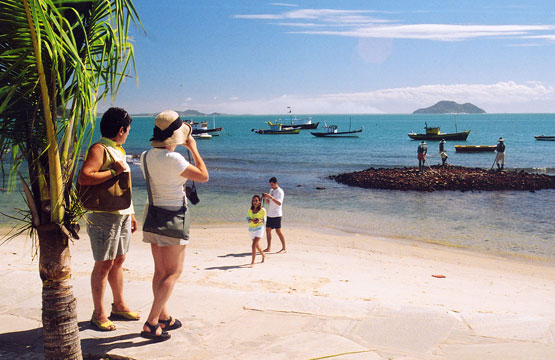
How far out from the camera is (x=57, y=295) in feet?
10.2

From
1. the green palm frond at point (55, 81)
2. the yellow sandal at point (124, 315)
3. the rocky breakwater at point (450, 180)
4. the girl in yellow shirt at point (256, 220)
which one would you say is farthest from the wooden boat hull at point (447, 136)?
the green palm frond at point (55, 81)

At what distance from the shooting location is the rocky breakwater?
26.3 metres

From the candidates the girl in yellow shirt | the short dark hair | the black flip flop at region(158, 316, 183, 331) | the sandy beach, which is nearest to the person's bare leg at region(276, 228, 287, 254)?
the girl in yellow shirt

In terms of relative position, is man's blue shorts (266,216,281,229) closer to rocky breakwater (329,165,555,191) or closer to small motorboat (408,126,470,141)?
rocky breakwater (329,165,555,191)

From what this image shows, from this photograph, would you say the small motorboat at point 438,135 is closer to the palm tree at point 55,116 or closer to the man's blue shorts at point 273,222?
the man's blue shorts at point 273,222

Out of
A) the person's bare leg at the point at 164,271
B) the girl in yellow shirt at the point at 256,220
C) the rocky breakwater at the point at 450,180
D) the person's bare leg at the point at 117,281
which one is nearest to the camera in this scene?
the person's bare leg at the point at 164,271

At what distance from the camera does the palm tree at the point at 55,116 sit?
288 centimetres

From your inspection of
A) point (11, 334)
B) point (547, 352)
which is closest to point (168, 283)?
point (11, 334)

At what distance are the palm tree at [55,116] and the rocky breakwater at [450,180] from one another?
24207 mm

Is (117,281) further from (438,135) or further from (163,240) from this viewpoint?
(438,135)

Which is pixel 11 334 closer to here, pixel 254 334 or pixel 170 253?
pixel 170 253

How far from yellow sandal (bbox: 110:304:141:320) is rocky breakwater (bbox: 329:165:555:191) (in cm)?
2315

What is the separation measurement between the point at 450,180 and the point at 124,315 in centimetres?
2516

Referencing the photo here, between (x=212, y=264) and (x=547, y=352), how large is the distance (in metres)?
6.36
